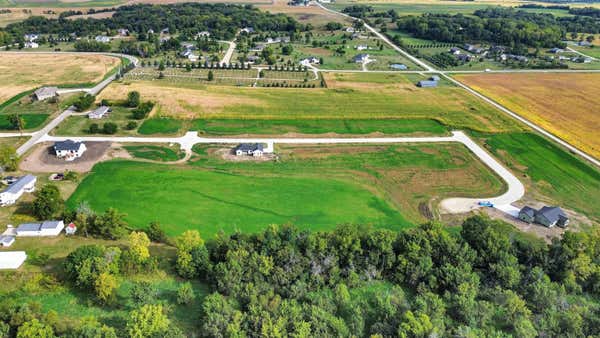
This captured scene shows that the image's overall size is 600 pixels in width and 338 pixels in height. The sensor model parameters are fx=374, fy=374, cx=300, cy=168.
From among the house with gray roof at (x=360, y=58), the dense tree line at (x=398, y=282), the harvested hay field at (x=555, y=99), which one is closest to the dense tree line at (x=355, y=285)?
the dense tree line at (x=398, y=282)

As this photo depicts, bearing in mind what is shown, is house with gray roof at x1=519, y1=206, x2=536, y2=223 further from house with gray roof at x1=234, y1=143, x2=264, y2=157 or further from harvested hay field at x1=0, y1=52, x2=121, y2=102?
harvested hay field at x1=0, y1=52, x2=121, y2=102

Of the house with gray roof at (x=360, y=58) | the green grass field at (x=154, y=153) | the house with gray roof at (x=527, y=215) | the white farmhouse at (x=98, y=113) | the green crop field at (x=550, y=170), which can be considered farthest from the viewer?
the house with gray roof at (x=360, y=58)

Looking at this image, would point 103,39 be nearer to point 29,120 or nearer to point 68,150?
point 29,120

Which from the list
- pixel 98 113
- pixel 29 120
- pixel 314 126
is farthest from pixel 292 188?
pixel 29 120

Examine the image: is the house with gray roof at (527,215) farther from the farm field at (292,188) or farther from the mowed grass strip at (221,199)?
the mowed grass strip at (221,199)

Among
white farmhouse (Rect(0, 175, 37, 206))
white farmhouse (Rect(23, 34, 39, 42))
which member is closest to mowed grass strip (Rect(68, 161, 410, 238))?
white farmhouse (Rect(0, 175, 37, 206))
